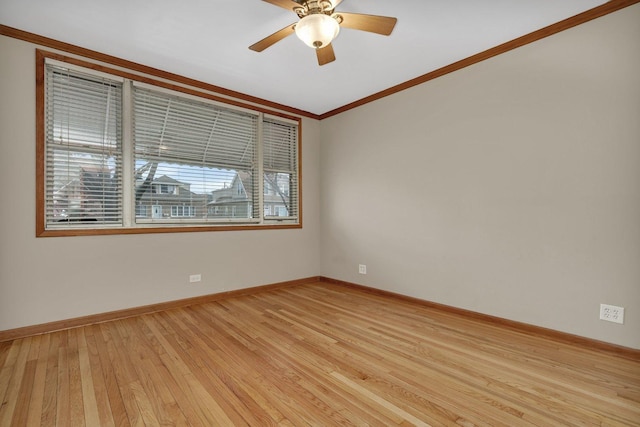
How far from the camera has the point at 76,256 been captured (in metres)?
2.74

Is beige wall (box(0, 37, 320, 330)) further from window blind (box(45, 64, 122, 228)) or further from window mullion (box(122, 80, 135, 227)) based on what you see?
window mullion (box(122, 80, 135, 227))

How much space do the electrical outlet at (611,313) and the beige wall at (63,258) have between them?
354 cm

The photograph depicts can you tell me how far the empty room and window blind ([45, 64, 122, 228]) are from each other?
0.02 metres

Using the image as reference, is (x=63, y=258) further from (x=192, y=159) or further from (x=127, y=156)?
(x=192, y=159)

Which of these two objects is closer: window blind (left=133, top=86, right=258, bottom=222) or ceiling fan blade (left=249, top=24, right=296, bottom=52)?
ceiling fan blade (left=249, top=24, right=296, bottom=52)

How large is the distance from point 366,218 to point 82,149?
3.20 m

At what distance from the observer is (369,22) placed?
208cm

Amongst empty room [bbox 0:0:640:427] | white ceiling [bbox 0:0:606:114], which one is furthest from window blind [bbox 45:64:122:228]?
white ceiling [bbox 0:0:606:114]

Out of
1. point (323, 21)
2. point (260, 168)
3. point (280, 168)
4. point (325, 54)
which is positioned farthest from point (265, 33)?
point (280, 168)

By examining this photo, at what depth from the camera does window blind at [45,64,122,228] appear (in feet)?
8.76

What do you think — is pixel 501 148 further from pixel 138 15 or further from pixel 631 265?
pixel 138 15

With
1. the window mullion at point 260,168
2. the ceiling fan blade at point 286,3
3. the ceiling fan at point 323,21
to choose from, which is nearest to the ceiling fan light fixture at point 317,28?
the ceiling fan at point 323,21

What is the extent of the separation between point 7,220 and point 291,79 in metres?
2.95

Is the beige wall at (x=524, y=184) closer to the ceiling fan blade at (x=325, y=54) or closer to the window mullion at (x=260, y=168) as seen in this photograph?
the ceiling fan blade at (x=325, y=54)
